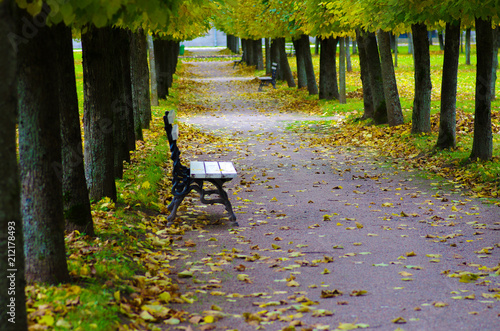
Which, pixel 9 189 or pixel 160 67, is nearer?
pixel 9 189

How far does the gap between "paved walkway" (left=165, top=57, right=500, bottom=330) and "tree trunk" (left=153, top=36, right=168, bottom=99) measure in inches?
535

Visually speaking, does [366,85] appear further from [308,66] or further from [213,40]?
[213,40]

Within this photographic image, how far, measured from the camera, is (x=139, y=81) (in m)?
16.2

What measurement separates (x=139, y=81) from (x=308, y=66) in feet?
42.8

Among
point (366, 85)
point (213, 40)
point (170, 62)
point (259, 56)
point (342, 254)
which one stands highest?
point (213, 40)

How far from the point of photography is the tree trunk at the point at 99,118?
26.2ft

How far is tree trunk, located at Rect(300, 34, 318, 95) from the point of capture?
27466mm

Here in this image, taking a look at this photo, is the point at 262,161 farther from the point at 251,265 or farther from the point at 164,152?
the point at 251,265

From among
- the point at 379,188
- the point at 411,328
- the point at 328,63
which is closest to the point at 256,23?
the point at 328,63

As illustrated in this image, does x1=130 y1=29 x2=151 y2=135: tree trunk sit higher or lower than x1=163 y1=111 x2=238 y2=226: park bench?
higher

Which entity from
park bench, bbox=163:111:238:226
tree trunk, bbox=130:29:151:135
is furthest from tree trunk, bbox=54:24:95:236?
tree trunk, bbox=130:29:151:135

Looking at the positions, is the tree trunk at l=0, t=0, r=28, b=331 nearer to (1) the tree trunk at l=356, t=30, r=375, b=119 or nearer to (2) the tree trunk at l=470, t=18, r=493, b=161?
(2) the tree trunk at l=470, t=18, r=493, b=161

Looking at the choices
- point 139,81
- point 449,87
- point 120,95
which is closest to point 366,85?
point 449,87

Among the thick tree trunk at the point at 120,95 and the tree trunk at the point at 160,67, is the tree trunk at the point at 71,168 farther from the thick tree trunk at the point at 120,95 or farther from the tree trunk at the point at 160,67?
the tree trunk at the point at 160,67
